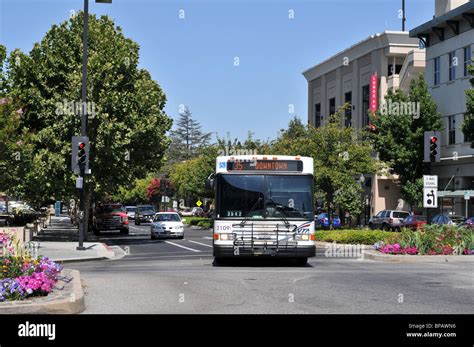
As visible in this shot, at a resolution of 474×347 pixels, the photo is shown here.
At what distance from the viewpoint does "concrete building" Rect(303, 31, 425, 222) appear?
2323 inches

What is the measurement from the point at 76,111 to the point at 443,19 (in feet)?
90.5

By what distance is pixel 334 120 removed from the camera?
1791 inches

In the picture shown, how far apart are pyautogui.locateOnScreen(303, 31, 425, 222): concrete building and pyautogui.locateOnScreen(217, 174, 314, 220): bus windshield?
36.5m

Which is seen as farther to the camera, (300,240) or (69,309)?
(300,240)

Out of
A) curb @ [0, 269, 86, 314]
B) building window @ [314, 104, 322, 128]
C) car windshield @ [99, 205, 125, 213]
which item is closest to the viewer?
curb @ [0, 269, 86, 314]

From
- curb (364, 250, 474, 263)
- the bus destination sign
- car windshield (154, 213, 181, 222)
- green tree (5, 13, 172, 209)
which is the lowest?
curb (364, 250, 474, 263)

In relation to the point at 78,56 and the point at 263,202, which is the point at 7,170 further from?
the point at 263,202

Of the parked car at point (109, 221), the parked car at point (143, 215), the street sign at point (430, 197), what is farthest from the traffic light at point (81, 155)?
the parked car at point (143, 215)

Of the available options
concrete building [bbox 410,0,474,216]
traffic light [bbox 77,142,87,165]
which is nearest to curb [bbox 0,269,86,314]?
traffic light [bbox 77,142,87,165]

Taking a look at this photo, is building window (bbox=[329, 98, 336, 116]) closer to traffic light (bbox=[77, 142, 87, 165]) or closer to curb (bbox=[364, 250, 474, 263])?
traffic light (bbox=[77, 142, 87, 165])

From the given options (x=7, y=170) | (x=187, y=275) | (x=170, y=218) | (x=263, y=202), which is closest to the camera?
(x=187, y=275)
